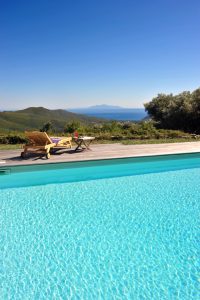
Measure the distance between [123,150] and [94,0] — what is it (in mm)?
7833

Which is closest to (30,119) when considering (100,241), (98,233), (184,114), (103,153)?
(184,114)

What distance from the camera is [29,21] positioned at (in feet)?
49.8

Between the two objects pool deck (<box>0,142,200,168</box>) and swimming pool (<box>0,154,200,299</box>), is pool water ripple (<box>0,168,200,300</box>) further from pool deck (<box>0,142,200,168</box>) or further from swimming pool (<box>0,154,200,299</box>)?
pool deck (<box>0,142,200,168</box>)

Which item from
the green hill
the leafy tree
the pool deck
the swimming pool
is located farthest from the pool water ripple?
the green hill

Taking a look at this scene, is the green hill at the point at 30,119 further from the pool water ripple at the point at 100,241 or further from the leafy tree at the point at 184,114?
the pool water ripple at the point at 100,241

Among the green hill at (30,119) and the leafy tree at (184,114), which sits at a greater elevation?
the green hill at (30,119)

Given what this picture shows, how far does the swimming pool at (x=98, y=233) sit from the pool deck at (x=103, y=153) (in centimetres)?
40

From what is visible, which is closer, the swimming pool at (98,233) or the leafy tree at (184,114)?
the swimming pool at (98,233)

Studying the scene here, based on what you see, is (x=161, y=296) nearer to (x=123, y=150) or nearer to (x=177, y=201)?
(x=177, y=201)

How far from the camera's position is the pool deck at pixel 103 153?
8.49 m

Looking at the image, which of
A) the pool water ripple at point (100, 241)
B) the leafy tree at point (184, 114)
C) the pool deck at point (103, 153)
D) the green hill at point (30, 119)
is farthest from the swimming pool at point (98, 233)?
the green hill at point (30, 119)

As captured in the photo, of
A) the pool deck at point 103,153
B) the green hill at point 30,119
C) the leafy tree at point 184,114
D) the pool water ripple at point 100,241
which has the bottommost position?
the pool water ripple at point 100,241

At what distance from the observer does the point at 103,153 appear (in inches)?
388

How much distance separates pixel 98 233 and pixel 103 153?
5008mm
